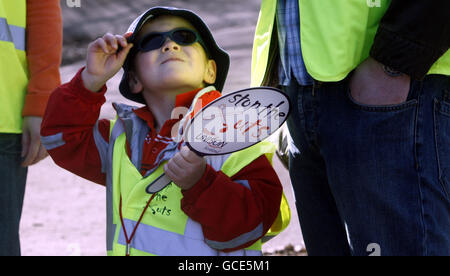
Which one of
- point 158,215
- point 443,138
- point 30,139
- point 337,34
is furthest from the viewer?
point 30,139

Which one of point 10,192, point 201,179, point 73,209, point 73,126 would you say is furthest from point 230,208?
point 73,209

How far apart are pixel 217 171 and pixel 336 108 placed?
0.50 m

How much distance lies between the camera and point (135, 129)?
2.27 m

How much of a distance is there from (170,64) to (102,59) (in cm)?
25

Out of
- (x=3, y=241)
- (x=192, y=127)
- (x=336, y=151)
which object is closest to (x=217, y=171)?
(x=192, y=127)

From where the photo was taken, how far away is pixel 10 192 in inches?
88.4

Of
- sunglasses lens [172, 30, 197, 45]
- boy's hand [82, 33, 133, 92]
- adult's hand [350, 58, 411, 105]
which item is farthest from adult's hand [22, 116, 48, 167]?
adult's hand [350, 58, 411, 105]

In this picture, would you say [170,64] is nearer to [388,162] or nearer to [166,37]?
[166,37]

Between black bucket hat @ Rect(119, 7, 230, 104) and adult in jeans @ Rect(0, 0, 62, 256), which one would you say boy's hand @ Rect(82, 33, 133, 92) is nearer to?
black bucket hat @ Rect(119, 7, 230, 104)

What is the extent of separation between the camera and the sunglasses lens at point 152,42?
228 centimetres

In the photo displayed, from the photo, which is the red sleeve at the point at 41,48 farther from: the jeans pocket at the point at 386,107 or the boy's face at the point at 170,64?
the jeans pocket at the point at 386,107

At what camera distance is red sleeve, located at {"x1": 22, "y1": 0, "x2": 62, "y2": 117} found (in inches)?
93.7

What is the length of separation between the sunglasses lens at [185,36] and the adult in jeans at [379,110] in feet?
1.57
